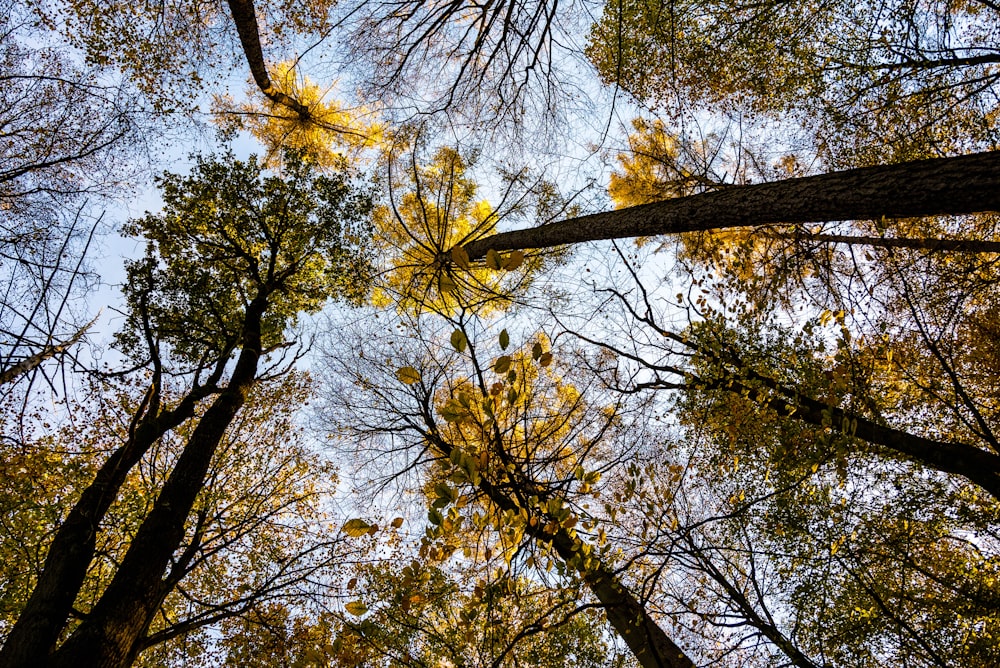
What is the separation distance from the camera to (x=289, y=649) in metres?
6.10

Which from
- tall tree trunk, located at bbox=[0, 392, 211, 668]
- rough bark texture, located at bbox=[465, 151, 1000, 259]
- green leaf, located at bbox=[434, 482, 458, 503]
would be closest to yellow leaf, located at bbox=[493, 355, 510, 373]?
green leaf, located at bbox=[434, 482, 458, 503]

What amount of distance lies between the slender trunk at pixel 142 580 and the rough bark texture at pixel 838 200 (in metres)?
5.43

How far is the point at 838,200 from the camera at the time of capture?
10.9 ft

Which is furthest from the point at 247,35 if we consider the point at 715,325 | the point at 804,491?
the point at 804,491

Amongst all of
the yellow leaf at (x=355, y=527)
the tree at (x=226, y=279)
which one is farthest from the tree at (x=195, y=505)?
the yellow leaf at (x=355, y=527)

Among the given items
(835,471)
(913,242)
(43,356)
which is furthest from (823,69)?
(43,356)

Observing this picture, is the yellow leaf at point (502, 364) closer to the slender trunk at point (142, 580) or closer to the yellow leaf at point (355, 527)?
the yellow leaf at point (355, 527)

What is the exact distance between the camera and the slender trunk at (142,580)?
3.86 meters

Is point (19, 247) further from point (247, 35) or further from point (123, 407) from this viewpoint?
point (247, 35)

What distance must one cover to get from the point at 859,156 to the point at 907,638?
5.89m

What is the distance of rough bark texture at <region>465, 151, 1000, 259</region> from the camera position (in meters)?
2.80

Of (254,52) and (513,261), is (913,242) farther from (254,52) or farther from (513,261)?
(254,52)

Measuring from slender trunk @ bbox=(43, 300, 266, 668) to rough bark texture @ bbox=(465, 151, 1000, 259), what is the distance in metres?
5.43

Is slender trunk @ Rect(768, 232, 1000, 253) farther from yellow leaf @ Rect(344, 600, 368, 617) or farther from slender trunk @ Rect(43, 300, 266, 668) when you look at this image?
slender trunk @ Rect(43, 300, 266, 668)
